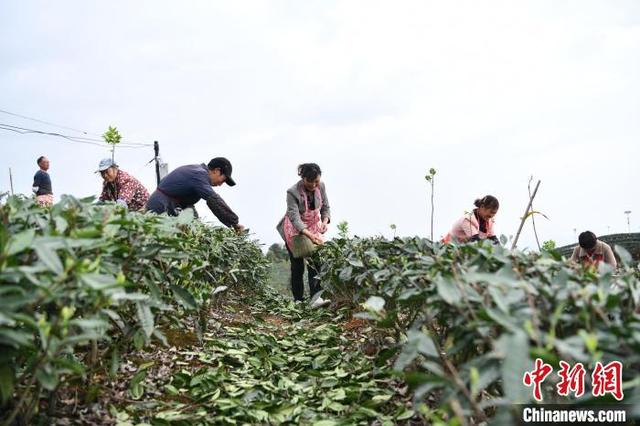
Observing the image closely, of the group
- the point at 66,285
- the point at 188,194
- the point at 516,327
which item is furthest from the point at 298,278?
the point at 516,327

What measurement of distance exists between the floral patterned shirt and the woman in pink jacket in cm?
301

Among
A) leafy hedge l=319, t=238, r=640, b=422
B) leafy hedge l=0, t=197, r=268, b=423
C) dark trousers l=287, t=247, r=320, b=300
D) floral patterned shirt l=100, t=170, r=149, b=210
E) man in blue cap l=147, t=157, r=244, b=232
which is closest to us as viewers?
leafy hedge l=319, t=238, r=640, b=422

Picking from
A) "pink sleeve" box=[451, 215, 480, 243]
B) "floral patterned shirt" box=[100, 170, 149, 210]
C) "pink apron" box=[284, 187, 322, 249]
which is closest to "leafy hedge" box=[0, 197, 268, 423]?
"pink apron" box=[284, 187, 322, 249]

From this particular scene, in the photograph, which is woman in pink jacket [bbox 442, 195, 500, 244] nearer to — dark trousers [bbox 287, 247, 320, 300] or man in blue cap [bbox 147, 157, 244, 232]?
dark trousers [bbox 287, 247, 320, 300]

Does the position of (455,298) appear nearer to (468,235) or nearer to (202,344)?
(202,344)

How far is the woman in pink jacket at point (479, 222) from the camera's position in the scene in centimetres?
514

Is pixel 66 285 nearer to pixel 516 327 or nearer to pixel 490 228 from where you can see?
pixel 516 327

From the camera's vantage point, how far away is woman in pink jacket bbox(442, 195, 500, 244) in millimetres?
5145

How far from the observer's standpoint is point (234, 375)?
2.67 meters

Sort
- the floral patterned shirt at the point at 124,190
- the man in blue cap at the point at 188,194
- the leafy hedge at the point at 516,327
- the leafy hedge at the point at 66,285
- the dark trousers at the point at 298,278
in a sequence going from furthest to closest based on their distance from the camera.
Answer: the dark trousers at the point at 298,278
the floral patterned shirt at the point at 124,190
the man in blue cap at the point at 188,194
the leafy hedge at the point at 66,285
the leafy hedge at the point at 516,327

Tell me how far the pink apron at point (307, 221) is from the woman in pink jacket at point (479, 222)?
4.09 ft

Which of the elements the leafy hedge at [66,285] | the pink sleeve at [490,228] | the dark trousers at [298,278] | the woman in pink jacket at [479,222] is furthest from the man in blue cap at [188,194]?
the pink sleeve at [490,228]

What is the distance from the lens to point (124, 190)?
511cm

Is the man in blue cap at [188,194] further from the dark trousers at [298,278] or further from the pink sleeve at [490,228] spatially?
the pink sleeve at [490,228]
